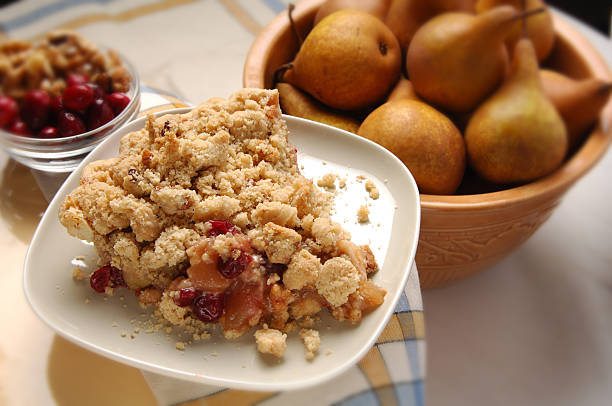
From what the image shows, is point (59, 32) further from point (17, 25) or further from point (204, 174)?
point (204, 174)

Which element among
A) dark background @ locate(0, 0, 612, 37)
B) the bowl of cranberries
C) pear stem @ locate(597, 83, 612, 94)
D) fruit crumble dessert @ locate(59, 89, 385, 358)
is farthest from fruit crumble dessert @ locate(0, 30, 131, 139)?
dark background @ locate(0, 0, 612, 37)

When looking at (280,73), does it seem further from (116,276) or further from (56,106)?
(116,276)

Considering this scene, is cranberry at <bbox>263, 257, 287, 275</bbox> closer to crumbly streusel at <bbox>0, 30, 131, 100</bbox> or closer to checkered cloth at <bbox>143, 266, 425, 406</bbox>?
checkered cloth at <bbox>143, 266, 425, 406</bbox>

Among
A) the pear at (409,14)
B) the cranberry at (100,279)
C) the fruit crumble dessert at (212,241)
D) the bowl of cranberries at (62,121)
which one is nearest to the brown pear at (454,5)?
the pear at (409,14)

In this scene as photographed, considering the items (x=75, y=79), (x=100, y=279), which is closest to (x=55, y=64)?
(x=75, y=79)

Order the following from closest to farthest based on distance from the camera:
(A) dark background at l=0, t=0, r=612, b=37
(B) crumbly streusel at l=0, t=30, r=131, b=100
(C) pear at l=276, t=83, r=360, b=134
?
(B) crumbly streusel at l=0, t=30, r=131, b=100, (C) pear at l=276, t=83, r=360, b=134, (A) dark background at l=0, t=0, r=612, b=37

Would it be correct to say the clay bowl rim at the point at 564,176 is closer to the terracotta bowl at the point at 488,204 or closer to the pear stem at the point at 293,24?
the terracotta bowl at the point at 488,204
